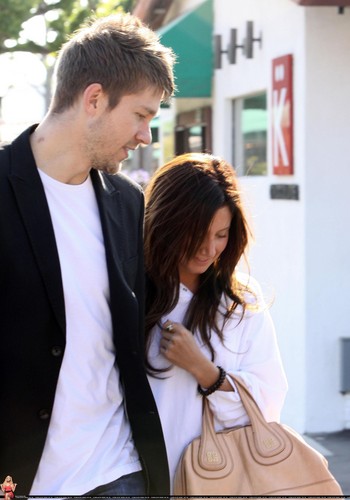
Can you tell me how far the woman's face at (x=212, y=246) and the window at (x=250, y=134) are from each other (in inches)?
204

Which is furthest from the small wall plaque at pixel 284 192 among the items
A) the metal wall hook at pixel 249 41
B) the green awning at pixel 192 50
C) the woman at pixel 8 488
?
the woman at pixel 8 488

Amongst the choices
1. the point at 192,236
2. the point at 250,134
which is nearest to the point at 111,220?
the point at 192,236

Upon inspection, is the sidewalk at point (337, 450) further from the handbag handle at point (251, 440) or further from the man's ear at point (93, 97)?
the man's ear at point (93, 97)

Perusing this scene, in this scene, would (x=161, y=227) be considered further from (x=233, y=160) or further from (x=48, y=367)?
(x=233, y=160)

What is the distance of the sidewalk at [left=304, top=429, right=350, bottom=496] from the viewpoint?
629 cm

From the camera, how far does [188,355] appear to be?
9.71 feet

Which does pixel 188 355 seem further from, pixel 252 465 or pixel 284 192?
pixel 284 192

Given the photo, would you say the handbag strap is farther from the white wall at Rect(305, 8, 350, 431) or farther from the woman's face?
the white wall at Rect(305, 8, 350, 431)

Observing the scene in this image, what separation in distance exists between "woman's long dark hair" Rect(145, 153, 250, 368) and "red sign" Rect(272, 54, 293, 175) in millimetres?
4241

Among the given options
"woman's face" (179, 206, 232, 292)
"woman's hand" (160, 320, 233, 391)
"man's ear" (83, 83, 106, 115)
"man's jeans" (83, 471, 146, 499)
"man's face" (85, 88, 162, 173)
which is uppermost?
"man's ear" (83, 83, 106, 115)

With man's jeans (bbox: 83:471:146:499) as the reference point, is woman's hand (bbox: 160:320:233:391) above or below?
above

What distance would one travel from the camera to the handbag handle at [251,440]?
2.88 m

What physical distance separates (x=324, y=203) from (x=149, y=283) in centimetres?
422

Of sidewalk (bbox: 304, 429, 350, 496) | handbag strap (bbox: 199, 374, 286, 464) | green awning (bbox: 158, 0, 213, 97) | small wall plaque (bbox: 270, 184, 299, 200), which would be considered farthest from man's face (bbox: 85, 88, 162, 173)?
green awning (bbox: 158, 0, 213, 97)
